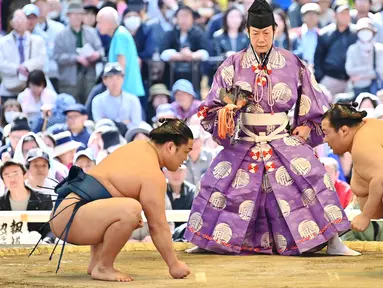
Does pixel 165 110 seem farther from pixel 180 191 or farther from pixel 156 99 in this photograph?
pixel 180 191

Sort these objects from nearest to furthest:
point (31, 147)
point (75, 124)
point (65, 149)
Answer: point (31, 147)
point (65, 149)
point (75, 124)

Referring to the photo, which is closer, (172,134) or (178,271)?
(178,271)

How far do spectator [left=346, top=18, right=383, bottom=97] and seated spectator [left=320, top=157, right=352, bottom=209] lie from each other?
1.49 metres

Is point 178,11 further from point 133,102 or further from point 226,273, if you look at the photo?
point 226,273

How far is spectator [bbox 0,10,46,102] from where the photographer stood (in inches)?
309

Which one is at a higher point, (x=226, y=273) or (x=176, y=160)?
(x=176, y=160)

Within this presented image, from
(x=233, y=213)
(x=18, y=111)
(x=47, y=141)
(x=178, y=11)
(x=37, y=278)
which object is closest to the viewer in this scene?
(x=37, y=278)

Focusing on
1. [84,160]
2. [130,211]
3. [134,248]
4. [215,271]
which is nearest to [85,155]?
[84,160]

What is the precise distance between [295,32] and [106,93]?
1.45 metres

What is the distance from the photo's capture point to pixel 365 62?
26.0 ft

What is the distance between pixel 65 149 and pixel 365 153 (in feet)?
9.37

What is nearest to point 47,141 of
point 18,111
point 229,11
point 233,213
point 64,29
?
point 18,111

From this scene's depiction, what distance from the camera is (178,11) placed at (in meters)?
8.14

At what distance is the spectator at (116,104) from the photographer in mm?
7625
